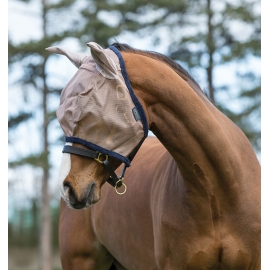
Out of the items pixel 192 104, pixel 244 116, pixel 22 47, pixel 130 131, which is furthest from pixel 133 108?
pixel 22 47

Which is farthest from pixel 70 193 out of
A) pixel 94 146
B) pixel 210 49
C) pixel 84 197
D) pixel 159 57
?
pixel 210 49

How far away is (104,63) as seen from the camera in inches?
109

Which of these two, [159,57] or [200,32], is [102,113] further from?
[200,32]

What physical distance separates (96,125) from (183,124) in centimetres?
55

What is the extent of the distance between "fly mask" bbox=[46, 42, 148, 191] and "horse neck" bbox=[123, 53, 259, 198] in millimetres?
116

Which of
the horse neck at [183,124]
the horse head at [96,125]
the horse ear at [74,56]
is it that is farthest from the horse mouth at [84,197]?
the horse ear at [74,56]

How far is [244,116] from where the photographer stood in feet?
43.1

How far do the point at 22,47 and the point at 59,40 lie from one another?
3.76 feet

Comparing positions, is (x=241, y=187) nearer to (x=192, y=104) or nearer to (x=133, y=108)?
(x=192, y=104)

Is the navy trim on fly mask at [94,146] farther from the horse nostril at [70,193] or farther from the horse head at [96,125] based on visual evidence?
the horse nostril at [70,193]

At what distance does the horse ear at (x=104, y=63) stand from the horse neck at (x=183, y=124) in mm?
151

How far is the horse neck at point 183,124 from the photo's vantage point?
2.97 metres

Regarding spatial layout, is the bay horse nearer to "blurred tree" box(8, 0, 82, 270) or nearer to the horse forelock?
the horse forelock

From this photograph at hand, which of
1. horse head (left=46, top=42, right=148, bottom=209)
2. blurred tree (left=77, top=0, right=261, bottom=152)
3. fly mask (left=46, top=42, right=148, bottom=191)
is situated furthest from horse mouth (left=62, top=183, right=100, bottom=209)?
blurred tree (left=77, top=0, right=261, bottom=152)
